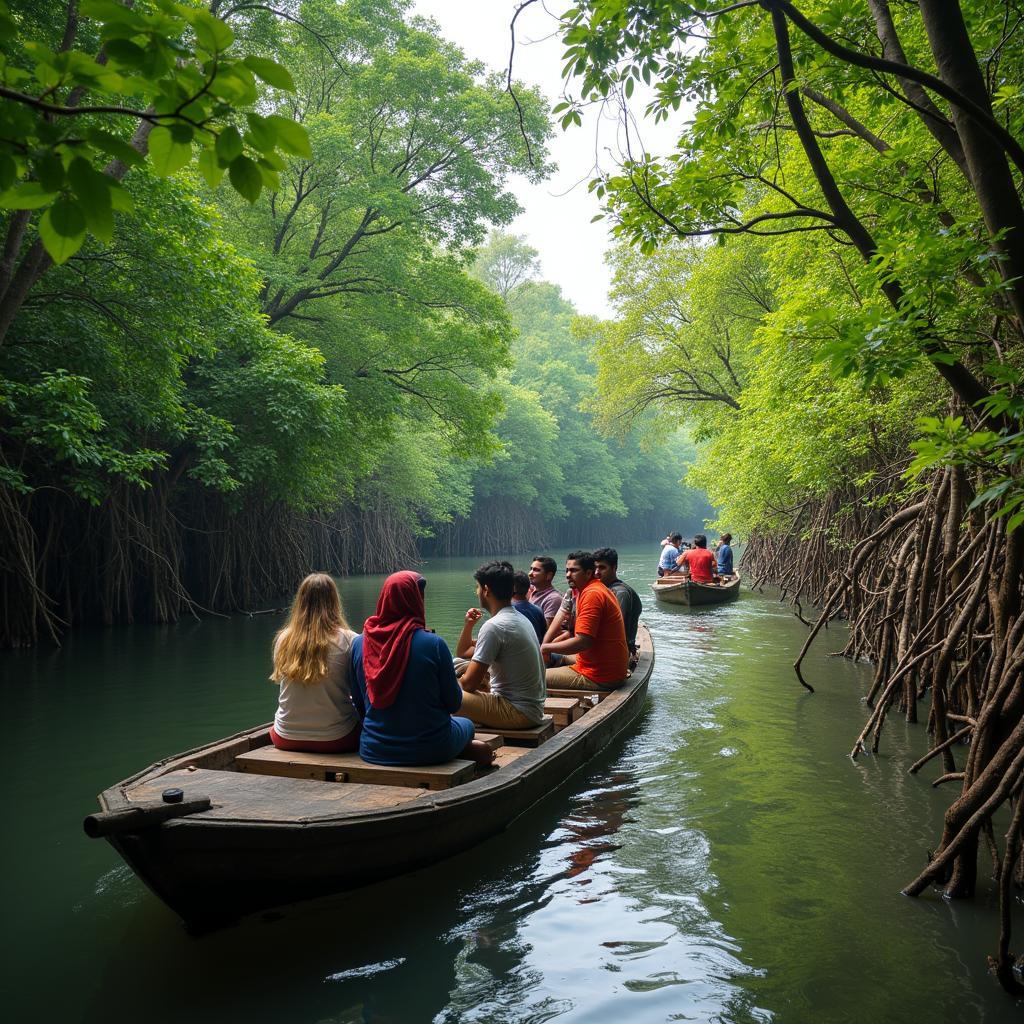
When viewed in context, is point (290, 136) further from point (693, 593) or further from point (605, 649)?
point (693, 593)

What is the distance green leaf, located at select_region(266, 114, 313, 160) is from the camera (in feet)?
5.54

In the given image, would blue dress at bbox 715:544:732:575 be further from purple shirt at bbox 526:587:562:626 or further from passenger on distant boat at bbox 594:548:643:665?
purple shirt at bbox 526:587:562:626

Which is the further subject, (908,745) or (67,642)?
(67,642)

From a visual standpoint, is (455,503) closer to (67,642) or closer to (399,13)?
(399,13)

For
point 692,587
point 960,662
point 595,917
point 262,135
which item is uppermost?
point 262,135

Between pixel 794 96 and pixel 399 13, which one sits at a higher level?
pixel 399 13

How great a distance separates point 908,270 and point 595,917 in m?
3.48

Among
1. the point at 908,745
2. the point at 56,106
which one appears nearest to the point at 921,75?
the point at 56,106

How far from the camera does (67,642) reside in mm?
12750

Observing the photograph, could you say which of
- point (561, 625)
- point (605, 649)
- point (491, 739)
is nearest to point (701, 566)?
point (561, 625)

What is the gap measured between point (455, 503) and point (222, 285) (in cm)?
2471

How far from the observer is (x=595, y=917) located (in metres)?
4.13

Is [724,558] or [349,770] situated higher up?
[724,558]

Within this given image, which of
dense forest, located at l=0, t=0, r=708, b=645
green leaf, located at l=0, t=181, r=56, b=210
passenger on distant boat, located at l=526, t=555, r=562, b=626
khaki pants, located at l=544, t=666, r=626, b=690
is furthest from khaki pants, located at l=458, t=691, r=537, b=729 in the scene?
dense forest, located at l=0, t=0, r=708, b=645
